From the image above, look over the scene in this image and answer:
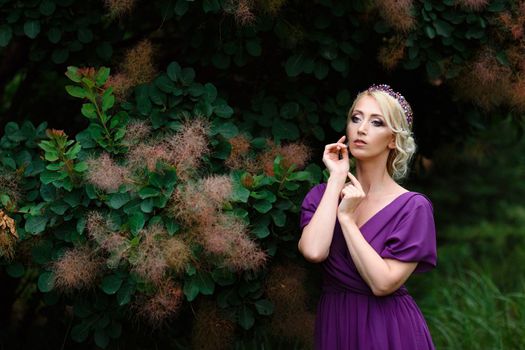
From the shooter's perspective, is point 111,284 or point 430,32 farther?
point 430,32

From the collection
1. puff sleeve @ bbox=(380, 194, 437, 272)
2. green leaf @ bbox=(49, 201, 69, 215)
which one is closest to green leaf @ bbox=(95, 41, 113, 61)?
green leaf @ bbox=(49, 201, 69, 215)

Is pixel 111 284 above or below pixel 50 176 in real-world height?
below

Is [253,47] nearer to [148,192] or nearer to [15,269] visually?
[148,192]

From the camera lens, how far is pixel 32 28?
318cm

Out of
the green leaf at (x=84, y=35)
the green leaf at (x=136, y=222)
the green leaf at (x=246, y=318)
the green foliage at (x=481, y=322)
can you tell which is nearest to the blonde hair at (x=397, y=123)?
the green leaf at (x=246, y=318)

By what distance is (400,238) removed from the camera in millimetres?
2527

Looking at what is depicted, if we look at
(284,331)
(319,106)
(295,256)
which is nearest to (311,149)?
(319,106)

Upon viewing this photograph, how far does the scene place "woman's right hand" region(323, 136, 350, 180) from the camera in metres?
2.65

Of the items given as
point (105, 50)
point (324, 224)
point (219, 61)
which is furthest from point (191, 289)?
point (105, 50)

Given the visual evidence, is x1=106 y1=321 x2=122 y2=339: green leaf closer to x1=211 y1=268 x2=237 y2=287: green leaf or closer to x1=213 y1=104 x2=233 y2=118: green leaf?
x1=211 y1=268 x2=237 y2=287: green leaf

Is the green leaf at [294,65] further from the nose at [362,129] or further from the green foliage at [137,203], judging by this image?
the nose at [362,129]

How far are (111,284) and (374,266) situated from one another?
0.94 metres

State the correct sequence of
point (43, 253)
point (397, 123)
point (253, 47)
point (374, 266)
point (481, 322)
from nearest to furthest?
point (374, 266) → point (397, 123) → point (43, 253) → point (253, 47) → point (481, 322)

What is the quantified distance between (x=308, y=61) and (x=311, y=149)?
15.5 inches
